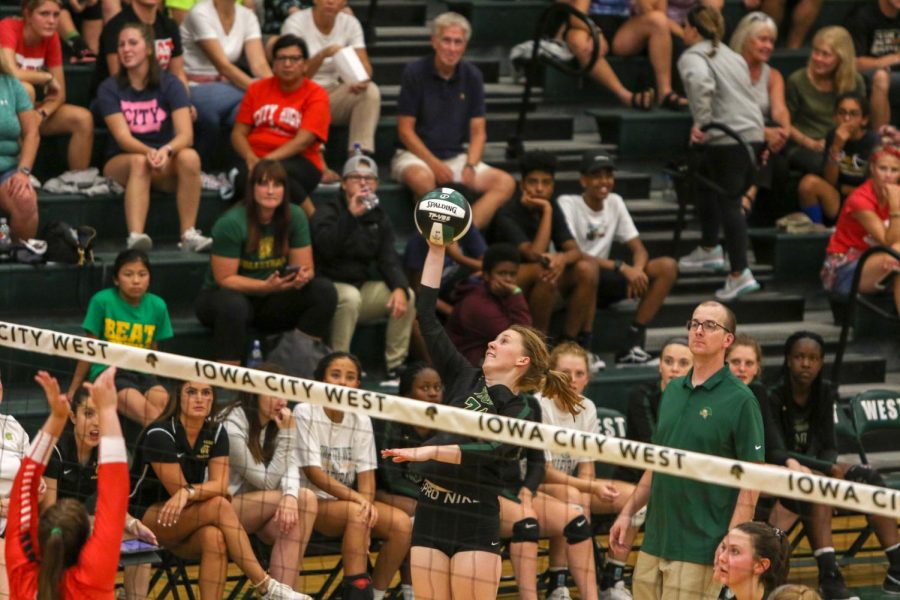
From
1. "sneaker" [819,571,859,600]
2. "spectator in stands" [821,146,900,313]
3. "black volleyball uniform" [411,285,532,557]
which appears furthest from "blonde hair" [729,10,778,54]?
"black volleyball uniform" [411,285,532,557]

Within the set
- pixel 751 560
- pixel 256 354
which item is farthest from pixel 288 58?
pixel 751 560

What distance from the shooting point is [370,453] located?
8.44m

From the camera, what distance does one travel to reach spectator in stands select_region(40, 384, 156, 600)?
7641mm

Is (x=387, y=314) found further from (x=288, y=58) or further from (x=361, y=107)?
(x=288, y=58)

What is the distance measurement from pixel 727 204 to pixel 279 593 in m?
4.63

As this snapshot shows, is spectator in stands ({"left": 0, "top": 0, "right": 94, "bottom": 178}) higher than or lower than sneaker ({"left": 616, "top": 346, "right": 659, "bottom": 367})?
higher

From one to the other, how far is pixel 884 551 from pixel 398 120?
411cm

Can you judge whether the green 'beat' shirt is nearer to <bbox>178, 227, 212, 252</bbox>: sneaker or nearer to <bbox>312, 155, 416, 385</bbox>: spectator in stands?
<bbox>312, 155, 416, 385</bbox>: spectator in stands

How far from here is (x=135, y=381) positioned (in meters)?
8.80

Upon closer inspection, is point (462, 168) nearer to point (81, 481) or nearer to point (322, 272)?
point (322, 272)

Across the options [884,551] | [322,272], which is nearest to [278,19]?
[322,272]

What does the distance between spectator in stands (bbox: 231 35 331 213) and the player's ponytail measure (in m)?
4.77

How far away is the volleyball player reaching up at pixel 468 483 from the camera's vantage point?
6453 millimetres

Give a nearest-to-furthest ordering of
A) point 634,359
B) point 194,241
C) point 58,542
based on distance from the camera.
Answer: point 58,542 < point 194,241 < point 634,359
